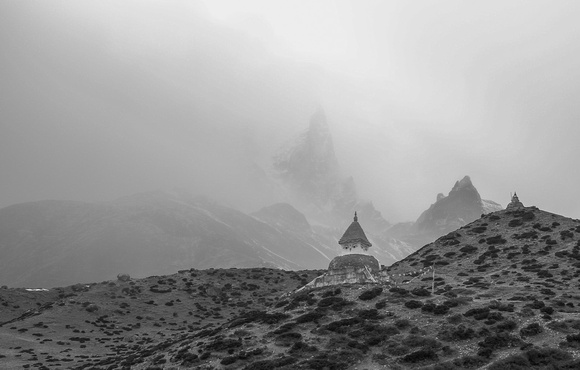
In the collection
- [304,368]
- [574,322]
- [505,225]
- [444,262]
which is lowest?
[304,368]

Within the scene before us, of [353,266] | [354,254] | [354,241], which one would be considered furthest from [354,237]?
[353,266]

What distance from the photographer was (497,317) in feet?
158

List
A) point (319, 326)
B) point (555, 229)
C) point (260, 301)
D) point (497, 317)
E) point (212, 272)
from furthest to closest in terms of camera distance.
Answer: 1. point (212, 272)
2. point (260, 301)
3. point (555, 229)
4. point (319, 326)
5. point (497, 317)

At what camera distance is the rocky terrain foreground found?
145 ft

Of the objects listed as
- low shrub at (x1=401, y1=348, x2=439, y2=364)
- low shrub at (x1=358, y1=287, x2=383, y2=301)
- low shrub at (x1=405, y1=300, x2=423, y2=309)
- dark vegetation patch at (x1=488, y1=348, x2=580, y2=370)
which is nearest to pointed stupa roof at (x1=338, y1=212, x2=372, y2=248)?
low shrub at (x1=358, y1=287, x2=383, y2=301)

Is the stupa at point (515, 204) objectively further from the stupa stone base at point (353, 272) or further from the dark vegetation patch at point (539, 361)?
the dark vegetation patch at point (539, 361)

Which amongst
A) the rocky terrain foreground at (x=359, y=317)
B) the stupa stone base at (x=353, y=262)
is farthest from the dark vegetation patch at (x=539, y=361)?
the stupa stone base at (x=353, y=262)

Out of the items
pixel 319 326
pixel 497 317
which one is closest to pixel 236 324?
pixel 319 326

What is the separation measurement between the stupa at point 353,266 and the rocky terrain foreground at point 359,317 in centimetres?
283

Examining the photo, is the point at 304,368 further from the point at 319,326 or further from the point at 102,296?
the point at 102,296

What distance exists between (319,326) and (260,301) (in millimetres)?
51085

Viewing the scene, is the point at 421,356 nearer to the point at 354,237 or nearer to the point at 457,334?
the point at 457,334

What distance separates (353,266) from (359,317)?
62.4 feet

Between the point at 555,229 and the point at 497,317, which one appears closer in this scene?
the point at 497,317
